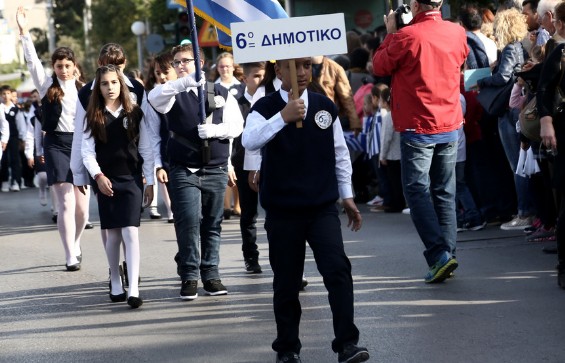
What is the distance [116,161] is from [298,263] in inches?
111

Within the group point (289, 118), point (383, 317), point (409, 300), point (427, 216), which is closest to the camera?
point (289, 118)

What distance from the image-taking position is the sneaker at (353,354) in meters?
6.49

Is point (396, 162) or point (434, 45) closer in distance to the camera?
point (434, 45)

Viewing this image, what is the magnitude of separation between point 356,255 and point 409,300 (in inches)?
103

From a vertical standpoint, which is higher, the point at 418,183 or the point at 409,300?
the point at 418,183

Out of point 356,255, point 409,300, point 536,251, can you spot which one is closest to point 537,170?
point 536,251

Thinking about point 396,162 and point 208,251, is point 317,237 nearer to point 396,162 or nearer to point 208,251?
point 208,251

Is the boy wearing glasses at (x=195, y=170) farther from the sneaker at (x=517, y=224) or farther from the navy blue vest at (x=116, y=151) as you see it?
the sneaker at (x=517, y=224)

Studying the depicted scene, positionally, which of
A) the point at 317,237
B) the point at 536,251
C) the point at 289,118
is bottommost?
the point at 536,251

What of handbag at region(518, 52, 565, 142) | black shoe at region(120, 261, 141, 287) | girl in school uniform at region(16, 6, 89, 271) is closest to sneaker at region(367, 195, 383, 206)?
girl in school uniform at region(16, 6, 89, 271)

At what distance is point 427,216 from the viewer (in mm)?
9336

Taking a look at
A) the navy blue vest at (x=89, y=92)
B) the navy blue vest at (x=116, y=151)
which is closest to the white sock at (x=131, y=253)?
the navy blue vest at (x=116, y=151)

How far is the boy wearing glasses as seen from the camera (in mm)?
9180

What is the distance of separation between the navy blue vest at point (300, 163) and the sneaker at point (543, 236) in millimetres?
4791
